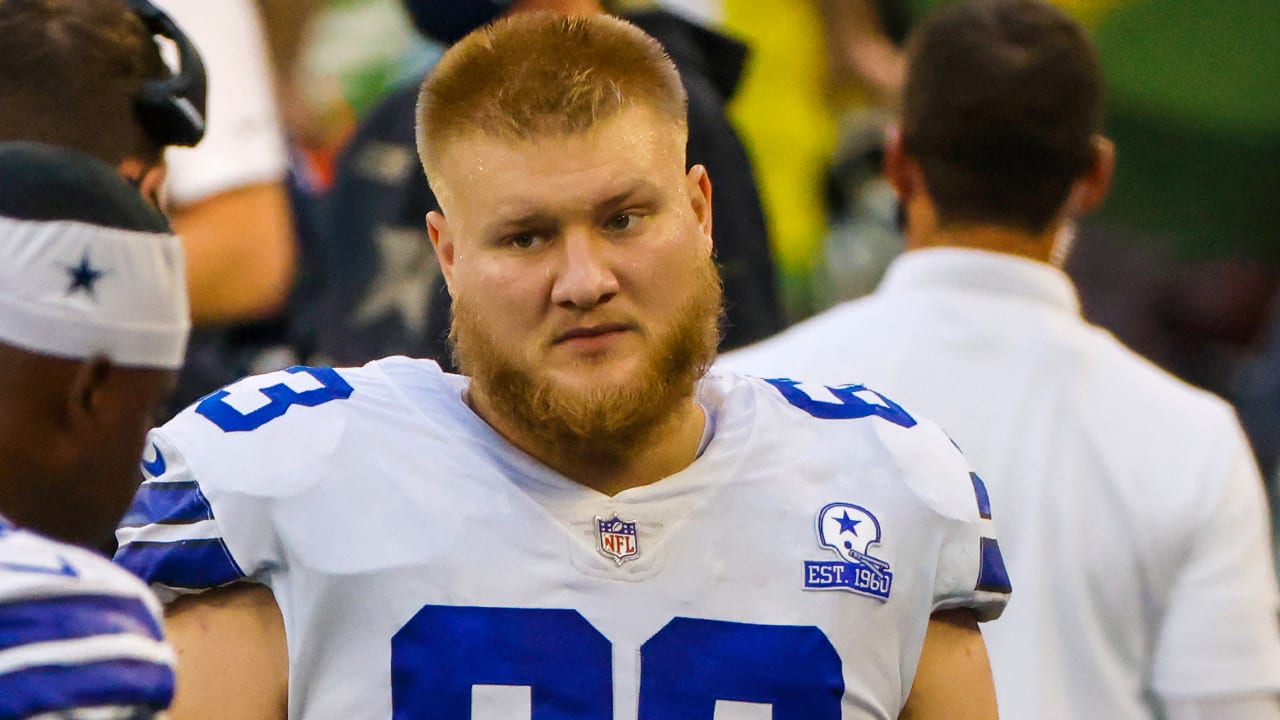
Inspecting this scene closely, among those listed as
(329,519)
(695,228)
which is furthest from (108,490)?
(695,228)

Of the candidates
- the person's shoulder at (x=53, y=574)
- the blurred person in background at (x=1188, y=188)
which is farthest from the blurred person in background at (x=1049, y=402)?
the blurred person in background at (x=1188, y=188)

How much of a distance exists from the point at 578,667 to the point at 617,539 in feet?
0.56

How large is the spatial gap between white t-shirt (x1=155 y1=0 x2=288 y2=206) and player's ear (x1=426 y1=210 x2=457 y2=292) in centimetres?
162

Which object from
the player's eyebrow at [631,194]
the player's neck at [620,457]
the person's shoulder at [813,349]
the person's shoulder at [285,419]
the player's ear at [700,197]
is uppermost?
the player's eyebrow at [631,194]

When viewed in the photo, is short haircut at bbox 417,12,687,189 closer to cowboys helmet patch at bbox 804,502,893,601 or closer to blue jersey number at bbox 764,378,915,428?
blue jersey number at bbox 764,378,915,428

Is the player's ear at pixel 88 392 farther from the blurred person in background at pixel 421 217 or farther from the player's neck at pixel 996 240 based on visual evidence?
the player's neck at pixel 996 240

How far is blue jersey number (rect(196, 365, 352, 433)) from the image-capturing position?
2480 mm

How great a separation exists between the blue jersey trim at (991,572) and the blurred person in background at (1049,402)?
65 centimetres

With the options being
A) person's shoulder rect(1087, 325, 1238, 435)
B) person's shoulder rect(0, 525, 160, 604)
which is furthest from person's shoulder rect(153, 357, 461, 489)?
person's shoulder rect(1087, 325, 1238, 435)

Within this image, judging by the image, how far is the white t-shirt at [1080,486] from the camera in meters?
3.26

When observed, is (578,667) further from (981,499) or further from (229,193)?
(229,193)

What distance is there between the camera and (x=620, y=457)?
8.48ft

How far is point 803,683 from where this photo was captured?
2469 millimetres

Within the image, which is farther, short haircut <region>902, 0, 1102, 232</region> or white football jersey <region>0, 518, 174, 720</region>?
short haircut <region>902, 0, 1102, 232</region>
